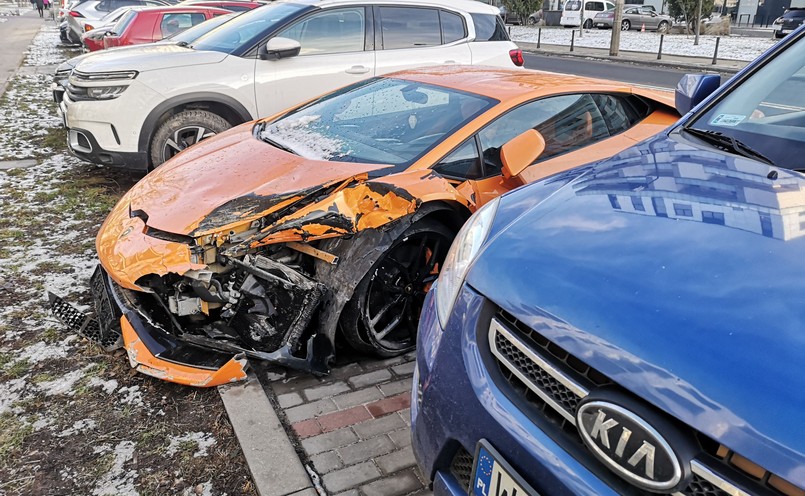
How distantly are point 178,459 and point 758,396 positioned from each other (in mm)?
2191

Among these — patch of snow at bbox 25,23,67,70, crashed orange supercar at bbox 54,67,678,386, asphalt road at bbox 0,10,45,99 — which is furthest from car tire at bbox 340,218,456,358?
patch of snow at bbox 25,23,67,70

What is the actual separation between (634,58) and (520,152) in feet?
63.7

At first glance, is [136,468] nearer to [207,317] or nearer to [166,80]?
[207,317]

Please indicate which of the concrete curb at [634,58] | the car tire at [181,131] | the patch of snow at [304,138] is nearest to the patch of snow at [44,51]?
the car tire at [181,131]

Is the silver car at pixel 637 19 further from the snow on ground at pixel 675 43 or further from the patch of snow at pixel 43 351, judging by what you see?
the patch of snow at pixel 43 351

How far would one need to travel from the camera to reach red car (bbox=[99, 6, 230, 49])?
30.9ft

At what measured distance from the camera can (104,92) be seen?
5559 mm

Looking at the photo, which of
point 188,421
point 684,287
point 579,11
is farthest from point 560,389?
point 579,11

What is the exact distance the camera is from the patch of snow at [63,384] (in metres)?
2.92

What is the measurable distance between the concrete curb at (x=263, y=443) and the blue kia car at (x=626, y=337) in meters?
0.75

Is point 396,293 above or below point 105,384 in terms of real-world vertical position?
above

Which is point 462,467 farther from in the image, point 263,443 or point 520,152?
point 520,152

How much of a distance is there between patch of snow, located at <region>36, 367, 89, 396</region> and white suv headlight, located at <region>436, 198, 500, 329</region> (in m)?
2.02

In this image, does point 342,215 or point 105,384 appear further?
point 105,384
